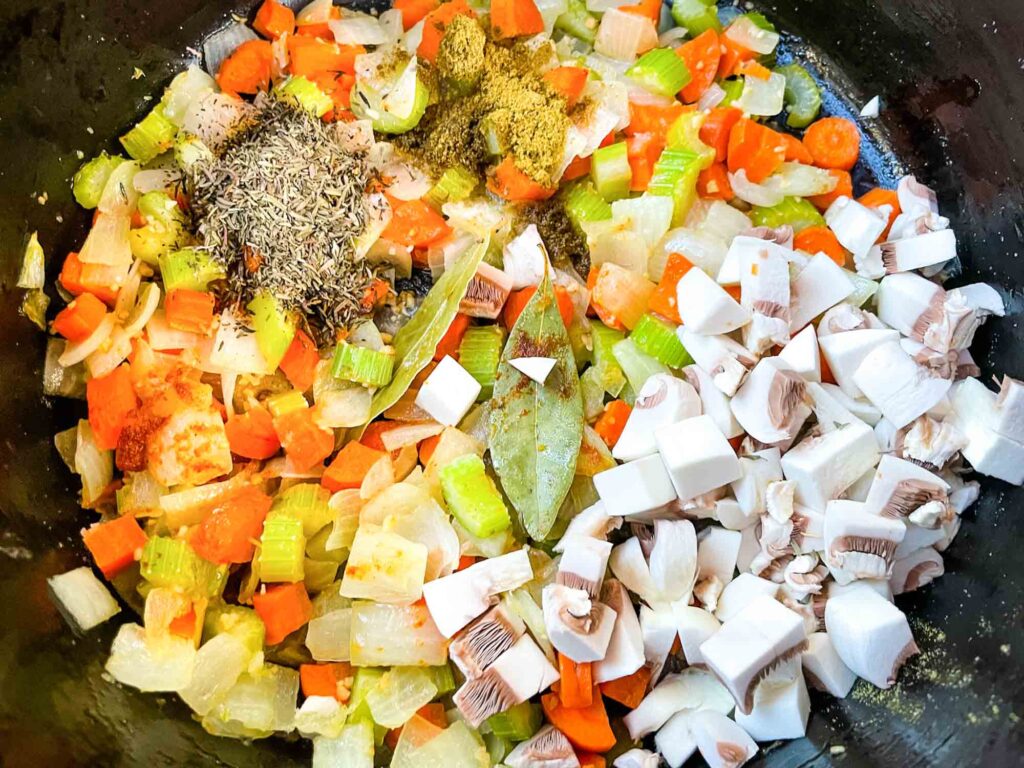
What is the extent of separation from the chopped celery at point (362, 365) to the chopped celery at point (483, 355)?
199mm

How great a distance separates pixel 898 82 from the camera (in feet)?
7.12

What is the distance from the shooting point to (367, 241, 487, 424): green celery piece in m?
1.88

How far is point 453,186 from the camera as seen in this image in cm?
206

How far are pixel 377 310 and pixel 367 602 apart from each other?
2.53 ft

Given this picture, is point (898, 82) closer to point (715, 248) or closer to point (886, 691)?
point (715, 248)

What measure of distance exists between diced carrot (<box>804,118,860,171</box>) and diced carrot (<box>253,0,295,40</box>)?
1.53m

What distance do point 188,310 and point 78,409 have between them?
365mm

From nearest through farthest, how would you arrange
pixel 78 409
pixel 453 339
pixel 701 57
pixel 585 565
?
pixel 585 565, pixel 78 409, pixel 453 339, pixel 701 57

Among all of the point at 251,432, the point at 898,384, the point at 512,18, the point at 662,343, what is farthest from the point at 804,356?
the point at 251,432

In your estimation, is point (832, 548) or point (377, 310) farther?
point (377, 310)

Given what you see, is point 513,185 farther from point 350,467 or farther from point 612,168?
point 350,467

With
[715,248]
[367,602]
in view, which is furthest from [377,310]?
[715,248]

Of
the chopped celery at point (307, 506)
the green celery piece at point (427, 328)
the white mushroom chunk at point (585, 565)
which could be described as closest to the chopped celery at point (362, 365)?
the green celery piece at point (427, 328)

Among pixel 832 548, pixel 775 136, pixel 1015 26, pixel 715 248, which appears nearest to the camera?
pixel 832 548
